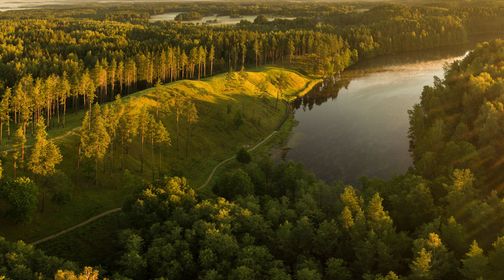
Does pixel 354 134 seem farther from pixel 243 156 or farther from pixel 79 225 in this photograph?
pixel 79 225

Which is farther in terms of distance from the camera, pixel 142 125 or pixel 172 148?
pixel 172 148

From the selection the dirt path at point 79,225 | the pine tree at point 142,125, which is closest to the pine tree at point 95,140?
the dirt path at point 79,225

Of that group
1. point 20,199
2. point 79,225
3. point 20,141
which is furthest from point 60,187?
point 20,141

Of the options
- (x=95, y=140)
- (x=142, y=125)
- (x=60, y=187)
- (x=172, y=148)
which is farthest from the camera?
(x=172, y=148)

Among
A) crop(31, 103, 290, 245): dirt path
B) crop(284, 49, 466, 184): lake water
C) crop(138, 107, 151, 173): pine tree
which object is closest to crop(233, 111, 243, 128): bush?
crop(31, 103, 290, 245): dirt path

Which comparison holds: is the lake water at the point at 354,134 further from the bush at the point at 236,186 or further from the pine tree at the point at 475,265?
the pine tree at the point at 475,265

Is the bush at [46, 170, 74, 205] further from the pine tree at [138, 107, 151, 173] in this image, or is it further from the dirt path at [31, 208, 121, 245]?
the pine tree at [138, 107, 151, 173]

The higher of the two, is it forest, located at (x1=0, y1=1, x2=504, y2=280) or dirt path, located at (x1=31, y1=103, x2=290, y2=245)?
forest, located at (x1=0, y1=1, x2=504, y2=280)
